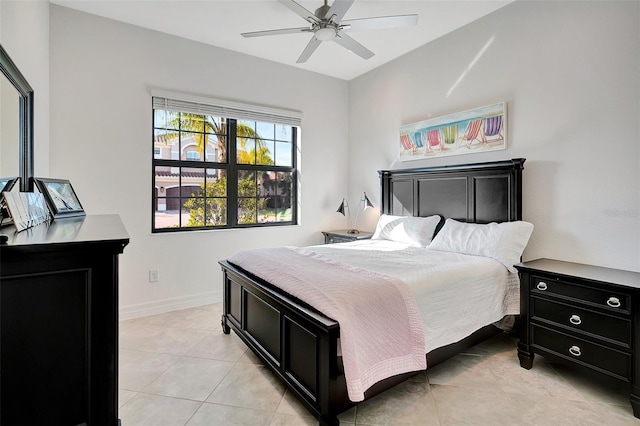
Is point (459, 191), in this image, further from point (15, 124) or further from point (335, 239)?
point (15, 124)

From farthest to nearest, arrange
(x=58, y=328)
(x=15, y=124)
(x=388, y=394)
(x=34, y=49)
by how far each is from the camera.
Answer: (x=34, y=49)
(x=388, y=394)
(x=15, y=124)
(x=58, y=328)

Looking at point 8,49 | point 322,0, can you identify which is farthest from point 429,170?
point 8,49

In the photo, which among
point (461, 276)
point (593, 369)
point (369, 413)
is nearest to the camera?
point (369, 413)

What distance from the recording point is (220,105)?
3719 mm

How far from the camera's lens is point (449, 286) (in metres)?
2.14

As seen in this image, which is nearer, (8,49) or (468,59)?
(8,49)

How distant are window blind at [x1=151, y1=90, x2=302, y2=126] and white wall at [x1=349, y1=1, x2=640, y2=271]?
1.86 metres

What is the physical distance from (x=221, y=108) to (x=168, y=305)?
2246mm

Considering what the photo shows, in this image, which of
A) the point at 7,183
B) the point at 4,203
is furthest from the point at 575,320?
the point at 7,183

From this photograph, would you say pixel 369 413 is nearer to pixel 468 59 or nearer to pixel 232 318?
pixel 232 318

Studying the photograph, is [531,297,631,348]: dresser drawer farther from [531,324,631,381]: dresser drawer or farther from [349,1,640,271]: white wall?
[349,1,640,271]: white wall

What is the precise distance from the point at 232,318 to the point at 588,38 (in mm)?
3571

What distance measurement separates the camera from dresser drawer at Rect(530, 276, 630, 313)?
1900mm

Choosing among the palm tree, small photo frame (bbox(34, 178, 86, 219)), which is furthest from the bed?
the palm tree
